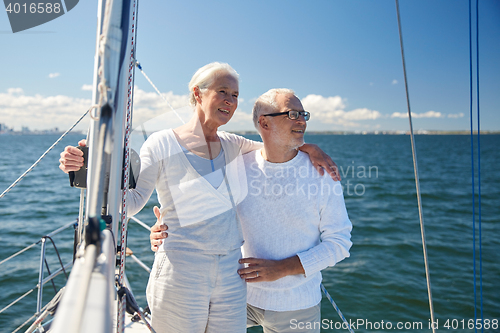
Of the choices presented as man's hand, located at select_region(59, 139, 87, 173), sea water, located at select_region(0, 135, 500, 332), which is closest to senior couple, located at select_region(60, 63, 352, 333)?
man's hand, located at select_region(59, 139, 87, 173)

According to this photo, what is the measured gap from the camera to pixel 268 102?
5.83ft

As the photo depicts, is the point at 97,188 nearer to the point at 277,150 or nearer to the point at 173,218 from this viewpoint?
the point at 173,218

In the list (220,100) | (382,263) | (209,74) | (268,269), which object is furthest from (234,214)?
(382,263)

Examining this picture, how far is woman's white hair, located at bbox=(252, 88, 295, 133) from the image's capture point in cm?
176

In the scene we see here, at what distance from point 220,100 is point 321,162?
0.60 m

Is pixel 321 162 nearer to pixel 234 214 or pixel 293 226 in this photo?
pixel 293 226

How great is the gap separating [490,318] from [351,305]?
1.92m

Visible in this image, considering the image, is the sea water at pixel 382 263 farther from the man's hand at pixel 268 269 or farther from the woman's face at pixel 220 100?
the woman's face at pixel 220 100

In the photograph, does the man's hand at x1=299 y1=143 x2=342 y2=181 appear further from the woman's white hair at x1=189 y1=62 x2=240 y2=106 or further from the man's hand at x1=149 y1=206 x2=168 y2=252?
the man's hand at x1=149 y1=206 x2=168 y2=252

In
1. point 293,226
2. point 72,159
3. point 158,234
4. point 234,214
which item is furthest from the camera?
point 293,226

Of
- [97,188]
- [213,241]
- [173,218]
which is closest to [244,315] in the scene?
[213,241]

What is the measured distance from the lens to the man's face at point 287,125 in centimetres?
173

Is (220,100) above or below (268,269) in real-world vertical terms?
above

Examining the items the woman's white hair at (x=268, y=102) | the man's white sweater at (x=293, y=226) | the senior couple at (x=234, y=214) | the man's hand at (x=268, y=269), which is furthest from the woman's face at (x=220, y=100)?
the man's hand at (x=268, y=269)
